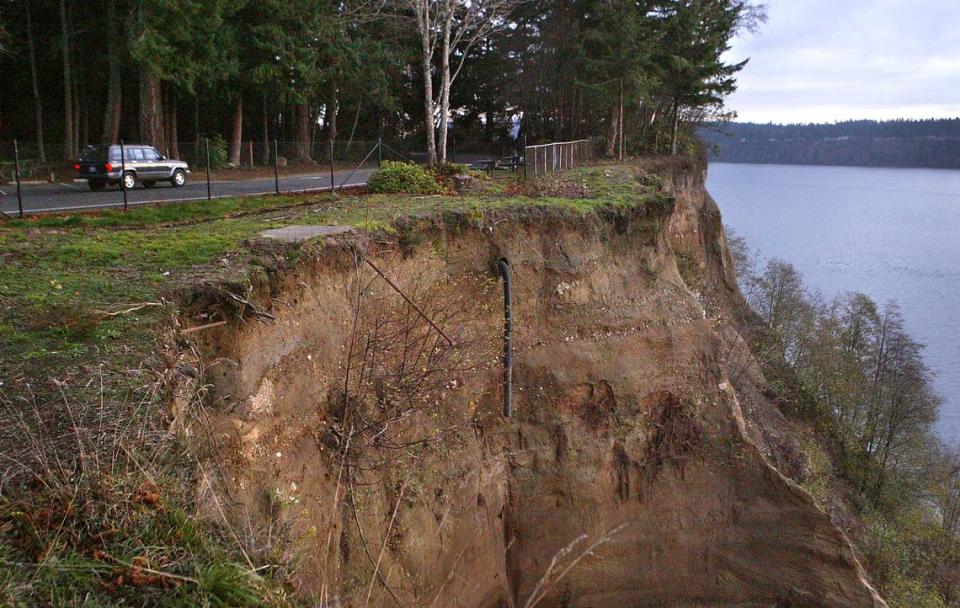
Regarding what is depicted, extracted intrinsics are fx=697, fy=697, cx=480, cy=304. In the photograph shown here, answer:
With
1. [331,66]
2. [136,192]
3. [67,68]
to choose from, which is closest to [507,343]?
[136,192]

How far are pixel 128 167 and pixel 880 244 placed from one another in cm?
8210

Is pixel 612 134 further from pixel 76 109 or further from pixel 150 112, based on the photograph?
pixel 76 109

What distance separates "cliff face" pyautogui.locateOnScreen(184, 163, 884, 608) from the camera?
9.05 metres

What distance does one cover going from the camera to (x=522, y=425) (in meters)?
13.3

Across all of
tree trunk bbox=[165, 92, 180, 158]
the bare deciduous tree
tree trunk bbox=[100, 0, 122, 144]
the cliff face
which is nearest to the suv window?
tree trunk bbox=[100, 0, 122, 144]

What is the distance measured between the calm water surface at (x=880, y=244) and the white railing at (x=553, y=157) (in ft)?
87.2

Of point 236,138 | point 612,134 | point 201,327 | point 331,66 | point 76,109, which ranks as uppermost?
point 331,66

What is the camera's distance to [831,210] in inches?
4441

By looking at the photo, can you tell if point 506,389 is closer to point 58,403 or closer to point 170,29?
point 58,403

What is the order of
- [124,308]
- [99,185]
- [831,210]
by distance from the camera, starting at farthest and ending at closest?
[831,210] → [99,185] → [124,308]

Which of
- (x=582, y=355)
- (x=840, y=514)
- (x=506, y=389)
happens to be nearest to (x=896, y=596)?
(x=840, y=514)

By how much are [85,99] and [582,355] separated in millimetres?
35024

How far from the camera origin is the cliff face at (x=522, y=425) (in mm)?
9055

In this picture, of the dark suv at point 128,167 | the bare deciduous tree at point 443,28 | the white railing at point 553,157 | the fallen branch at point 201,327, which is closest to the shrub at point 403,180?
the bare deciduous tree at point 443,28
